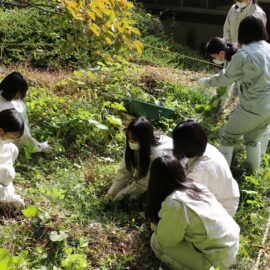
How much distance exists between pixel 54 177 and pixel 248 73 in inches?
85.6

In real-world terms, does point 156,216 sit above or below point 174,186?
below

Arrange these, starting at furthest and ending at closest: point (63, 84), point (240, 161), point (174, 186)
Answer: point (63, 84) < point (240, 161) < point (174, 186)

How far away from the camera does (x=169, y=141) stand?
4191mm

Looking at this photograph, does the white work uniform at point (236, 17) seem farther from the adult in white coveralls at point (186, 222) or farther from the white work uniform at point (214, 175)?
the adult in white coveralls at point (186, 222)

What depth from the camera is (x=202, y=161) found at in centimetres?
376

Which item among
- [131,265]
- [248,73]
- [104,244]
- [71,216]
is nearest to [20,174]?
[71,216]

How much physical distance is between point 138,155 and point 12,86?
4.92 feet

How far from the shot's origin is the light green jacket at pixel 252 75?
4.55 m

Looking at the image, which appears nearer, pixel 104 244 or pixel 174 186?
pixel 174 186

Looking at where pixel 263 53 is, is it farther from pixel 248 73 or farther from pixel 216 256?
pixel 216 256

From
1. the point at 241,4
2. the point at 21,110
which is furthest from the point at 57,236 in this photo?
the point at 241,4

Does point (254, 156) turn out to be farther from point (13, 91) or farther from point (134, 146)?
point (13, 91)

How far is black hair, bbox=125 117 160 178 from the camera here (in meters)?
3.88

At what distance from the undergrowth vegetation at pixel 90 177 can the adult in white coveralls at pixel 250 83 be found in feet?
1.49
